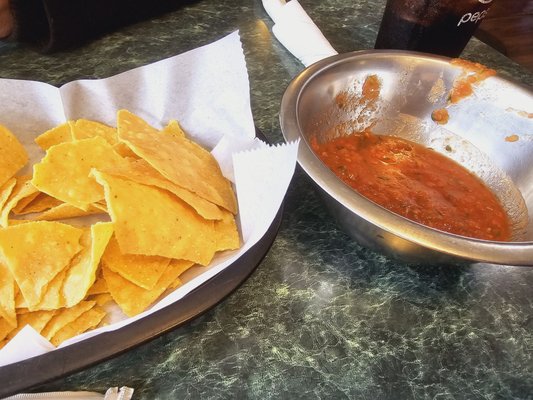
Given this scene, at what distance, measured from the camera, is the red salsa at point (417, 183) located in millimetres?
1084

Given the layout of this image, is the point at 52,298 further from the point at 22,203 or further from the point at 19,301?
the point at 22,203

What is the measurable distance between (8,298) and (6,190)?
0.99 ft

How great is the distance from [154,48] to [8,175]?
33.0 inches

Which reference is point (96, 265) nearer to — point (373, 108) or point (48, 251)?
point (48, 251)

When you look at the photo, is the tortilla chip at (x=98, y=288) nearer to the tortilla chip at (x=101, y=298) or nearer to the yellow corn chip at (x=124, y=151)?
the tortilla chip at (x=101, y=298)

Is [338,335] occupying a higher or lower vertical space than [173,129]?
lower

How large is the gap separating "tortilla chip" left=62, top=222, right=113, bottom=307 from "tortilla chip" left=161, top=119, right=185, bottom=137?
36 centimetres

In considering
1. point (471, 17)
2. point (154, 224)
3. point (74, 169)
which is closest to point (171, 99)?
point (74, 169)

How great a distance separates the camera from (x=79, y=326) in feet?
2.75

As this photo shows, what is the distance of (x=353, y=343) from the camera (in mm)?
927

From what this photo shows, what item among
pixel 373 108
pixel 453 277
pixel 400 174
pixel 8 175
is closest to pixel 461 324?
pixel 453 277

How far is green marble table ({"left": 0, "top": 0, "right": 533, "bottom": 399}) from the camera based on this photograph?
33.4 inches

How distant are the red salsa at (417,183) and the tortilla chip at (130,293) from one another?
485 millimetres

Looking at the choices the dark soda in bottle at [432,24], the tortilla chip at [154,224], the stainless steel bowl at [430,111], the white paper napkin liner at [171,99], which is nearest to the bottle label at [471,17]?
the dark soda in bottle at [432,24]
